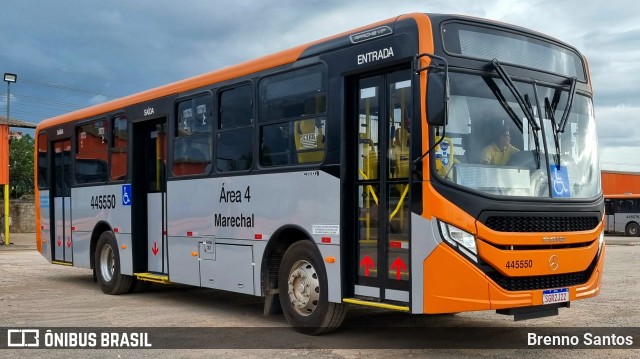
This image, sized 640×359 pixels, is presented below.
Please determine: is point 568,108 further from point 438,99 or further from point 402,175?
point 402,175

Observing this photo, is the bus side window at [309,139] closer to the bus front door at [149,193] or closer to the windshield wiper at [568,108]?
the windshield wiper at [568,108]

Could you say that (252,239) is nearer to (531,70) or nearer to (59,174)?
(531,70)

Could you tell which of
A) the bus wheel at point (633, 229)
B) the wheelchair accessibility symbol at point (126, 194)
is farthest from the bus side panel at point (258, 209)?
the bus wheel at point (633, 229)

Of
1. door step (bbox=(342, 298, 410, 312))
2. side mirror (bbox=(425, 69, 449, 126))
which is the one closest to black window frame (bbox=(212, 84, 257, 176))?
door step (bbox=(342, 298, 410, 312))

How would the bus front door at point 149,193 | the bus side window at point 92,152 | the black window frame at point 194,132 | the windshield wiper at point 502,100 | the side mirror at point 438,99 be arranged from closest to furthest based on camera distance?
the side mirror at point 438,99, the windshield wiper at point 502,100, the black window frame at point 194,132, the bus front door at point 149,193, the bus side window at point 92,152

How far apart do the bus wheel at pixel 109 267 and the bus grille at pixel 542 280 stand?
7605mm

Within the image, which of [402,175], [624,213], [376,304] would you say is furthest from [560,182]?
[624,213]

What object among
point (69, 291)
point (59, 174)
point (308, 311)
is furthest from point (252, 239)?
point (59, 174)

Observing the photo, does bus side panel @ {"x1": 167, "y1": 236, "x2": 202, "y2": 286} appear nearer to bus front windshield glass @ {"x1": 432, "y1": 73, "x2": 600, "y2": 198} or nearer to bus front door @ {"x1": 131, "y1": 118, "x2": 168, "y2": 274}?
bus front door @ {"x1": 131, "y1": 118, "x2": 168, "y2": 274}

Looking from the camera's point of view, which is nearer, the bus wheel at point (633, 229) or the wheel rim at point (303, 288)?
the wheel rim at point (303, 288)

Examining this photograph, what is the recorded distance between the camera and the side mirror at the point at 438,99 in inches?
264

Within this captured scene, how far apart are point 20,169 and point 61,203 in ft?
135

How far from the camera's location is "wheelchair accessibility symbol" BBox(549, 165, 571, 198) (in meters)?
7.36

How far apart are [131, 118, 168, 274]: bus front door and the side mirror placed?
5.91 m
